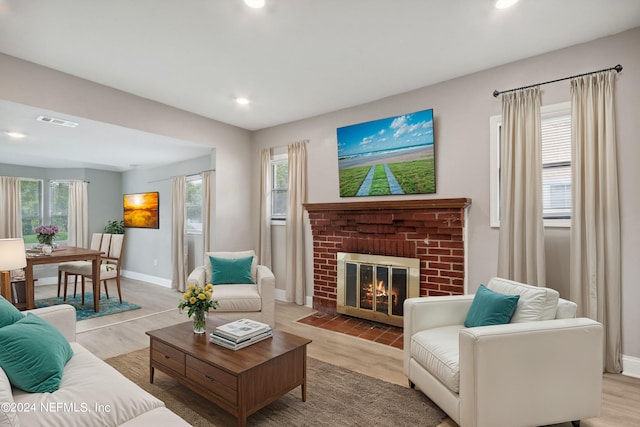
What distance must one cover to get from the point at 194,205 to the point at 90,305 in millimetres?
2073

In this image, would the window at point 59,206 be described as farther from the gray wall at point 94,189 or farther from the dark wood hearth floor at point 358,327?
the dark wood hearth floor at point 358,327

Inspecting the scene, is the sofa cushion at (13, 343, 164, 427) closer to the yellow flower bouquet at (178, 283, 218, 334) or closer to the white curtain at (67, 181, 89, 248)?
the yellow flower bouquet at (178, 283, 218, 334)

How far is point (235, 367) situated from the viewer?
187cm

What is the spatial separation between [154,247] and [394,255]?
481 centimetres

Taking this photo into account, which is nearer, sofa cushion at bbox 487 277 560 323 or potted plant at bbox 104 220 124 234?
sofa cushion at bbox 487 277 560 323

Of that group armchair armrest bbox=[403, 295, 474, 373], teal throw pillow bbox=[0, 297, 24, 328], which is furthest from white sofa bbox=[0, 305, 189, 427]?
armchair armrest bbox=[403, 295, 474, 373]

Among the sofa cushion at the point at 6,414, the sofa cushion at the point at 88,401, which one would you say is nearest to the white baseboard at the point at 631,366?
the sofa cushion at the point at 88,401

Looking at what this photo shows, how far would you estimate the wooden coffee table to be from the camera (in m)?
1.87

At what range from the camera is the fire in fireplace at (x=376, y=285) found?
3.61 m

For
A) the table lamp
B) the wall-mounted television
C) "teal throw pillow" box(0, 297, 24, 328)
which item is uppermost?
the wall-mounted television

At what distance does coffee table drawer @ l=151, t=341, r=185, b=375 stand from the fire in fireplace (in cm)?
223

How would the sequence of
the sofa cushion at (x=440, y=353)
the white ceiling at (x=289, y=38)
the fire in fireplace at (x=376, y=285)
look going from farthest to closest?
the fire in fireplace at (x=376, y=285)
the white ceiling at (x=289, y=38)
the sofa cushion at (x=440, y=353)

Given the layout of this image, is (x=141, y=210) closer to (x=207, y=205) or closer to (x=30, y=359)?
(x=207, y=205)

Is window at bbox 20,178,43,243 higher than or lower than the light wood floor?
higher
